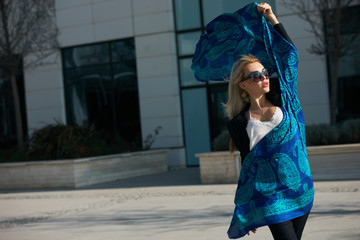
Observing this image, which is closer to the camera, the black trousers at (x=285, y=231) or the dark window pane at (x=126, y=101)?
the black trousers at (x=285, y=231)

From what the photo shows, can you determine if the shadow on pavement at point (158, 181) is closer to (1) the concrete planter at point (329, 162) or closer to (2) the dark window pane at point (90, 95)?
(1) the concrete planter at point (329, 162)

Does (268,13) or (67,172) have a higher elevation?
(268,13)

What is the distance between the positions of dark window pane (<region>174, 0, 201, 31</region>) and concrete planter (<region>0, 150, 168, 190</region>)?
4546mm

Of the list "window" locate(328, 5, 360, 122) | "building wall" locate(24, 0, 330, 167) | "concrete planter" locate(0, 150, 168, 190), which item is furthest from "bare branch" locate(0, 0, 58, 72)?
"window" locate(328, 5, 360, 122)

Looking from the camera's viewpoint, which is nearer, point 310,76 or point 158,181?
point 158,181

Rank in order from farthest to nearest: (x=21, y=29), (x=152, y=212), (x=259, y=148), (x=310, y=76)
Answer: (x=21, y=29) → (x=310, y=76) → (x=152, y=212) → (x=259, y=148)

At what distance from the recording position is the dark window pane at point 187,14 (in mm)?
17250

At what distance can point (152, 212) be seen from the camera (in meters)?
8.64

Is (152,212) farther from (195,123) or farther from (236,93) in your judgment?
(195,123)

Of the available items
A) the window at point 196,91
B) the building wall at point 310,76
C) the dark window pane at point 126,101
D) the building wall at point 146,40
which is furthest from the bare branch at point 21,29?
the building wall at point 310,76

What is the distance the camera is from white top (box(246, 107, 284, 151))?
12.3 ft

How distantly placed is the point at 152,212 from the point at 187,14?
32.5 ft

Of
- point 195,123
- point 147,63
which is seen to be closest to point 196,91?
point 195,123

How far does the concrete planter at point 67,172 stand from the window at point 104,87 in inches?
118
